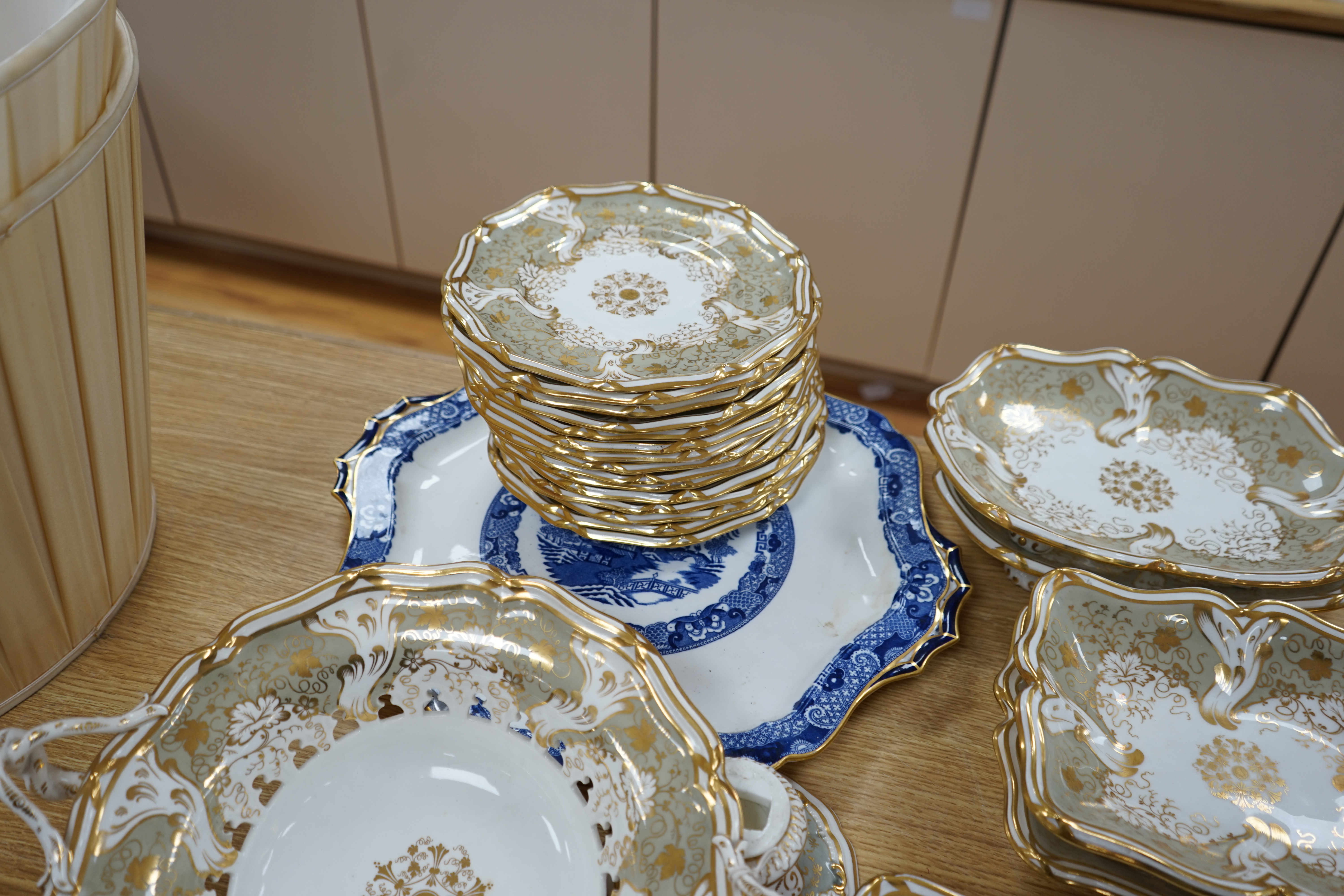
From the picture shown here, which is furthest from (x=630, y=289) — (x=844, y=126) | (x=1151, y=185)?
(x=1151, y=185)

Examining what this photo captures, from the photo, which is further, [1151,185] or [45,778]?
[1151,185]

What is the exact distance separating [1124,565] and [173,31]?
1.85m

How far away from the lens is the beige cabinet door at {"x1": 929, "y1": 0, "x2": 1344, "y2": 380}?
124 cm

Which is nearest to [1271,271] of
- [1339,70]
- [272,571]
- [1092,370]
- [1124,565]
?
[1339,70]

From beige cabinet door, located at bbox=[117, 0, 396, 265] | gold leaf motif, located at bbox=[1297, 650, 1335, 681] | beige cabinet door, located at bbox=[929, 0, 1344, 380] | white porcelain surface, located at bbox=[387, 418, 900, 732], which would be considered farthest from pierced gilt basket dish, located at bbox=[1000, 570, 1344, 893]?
beige cabinet door, located at bbox=[117, 0, 396, 265]

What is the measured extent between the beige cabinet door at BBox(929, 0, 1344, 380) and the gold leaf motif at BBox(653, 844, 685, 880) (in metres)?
1.26

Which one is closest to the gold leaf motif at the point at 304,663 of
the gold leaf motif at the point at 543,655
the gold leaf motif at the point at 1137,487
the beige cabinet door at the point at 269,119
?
the gold leaf motif at the point at 543,655

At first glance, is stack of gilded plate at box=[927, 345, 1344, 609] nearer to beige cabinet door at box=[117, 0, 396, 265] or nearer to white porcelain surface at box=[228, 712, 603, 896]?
white porcelain surface at box=[228, 712, 603, 896]

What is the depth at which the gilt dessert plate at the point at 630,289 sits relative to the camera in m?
0.51

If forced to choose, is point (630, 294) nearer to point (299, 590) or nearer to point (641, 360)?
point (641, 360)

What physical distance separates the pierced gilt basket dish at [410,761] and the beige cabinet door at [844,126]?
3.84ft

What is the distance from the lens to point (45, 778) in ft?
1.27

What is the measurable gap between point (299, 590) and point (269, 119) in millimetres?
1505

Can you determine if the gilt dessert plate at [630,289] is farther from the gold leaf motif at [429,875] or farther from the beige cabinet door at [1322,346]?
the beige cabinet door at [1322,346]
